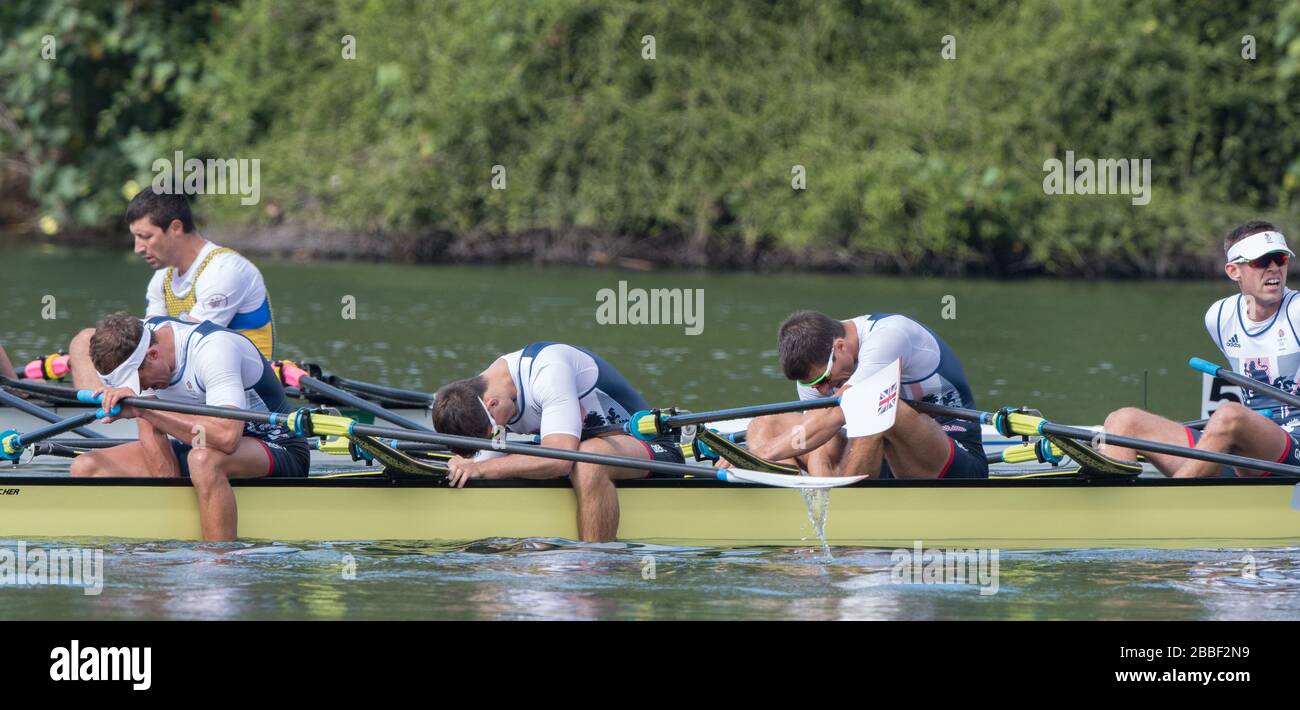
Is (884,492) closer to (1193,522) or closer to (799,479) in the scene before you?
(799,479)

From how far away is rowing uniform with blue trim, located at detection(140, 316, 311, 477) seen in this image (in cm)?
823

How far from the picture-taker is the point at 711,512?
28.4 ft

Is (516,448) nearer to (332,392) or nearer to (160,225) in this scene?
(160,225)

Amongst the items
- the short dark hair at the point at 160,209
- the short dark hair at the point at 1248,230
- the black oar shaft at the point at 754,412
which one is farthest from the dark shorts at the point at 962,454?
the short dark hair at the point at 160,209

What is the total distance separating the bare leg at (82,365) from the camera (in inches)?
419

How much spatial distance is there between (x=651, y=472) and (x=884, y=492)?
1183 mm

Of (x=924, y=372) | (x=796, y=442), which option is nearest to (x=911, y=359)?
(x=924, y=372)

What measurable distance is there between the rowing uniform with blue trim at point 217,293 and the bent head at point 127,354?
5.08 feet

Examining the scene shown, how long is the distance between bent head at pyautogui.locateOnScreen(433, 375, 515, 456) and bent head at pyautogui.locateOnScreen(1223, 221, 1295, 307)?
3.73 metres

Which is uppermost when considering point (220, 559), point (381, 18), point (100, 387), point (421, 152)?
point (381, 18)

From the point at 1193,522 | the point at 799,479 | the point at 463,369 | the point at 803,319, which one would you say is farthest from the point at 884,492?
the point at 463,369

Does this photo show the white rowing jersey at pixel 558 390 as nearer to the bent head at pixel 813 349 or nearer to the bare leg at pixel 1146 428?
the bent head at pixel 813 349

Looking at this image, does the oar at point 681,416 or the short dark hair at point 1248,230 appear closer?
the oar at point 681,416

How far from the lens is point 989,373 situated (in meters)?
15.5
